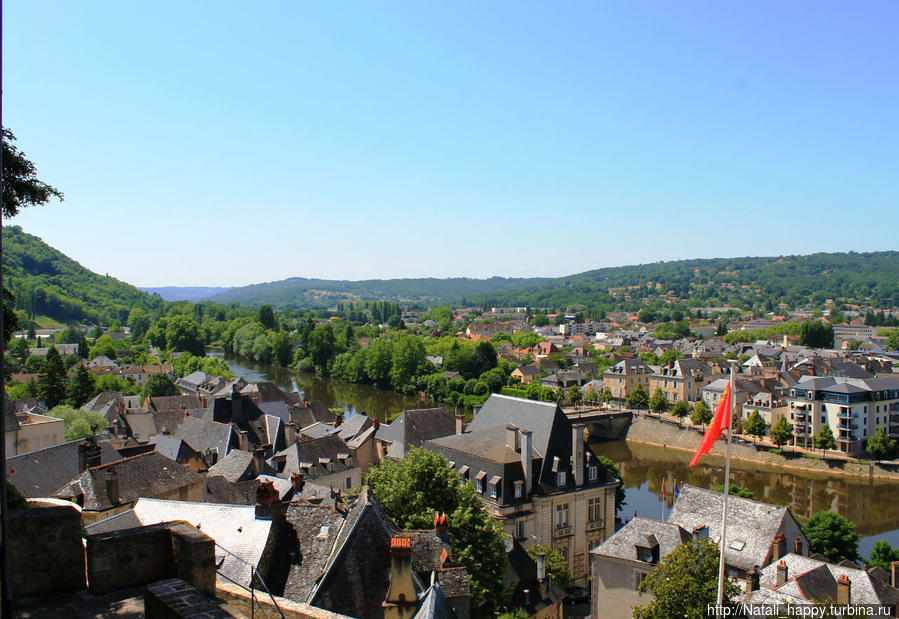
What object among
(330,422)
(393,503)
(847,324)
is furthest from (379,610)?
(847,324)

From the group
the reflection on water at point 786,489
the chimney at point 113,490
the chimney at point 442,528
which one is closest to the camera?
the chimney at point 442,528

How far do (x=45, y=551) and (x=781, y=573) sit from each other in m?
20.3

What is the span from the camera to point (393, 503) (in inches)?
781

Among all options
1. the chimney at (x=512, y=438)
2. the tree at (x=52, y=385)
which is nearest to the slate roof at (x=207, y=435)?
the chimney at (x=512, y=438)

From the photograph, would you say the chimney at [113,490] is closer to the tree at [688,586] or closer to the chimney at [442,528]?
the chimney at [442,528]

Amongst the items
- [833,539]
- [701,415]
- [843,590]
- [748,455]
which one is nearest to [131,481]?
[843,590]

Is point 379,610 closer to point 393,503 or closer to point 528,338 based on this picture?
point 393,503

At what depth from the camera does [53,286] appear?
167m

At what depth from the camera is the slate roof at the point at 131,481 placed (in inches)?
817

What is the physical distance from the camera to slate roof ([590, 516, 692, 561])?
68.9 feet

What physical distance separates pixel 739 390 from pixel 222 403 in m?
51.1

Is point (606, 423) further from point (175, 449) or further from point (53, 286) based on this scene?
point (53, 286)

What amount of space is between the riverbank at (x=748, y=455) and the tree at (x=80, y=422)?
47.1m

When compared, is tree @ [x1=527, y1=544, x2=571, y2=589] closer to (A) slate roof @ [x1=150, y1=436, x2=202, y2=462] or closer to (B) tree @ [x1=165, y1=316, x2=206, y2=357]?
(A) slate roof @ [x1=150, y1=436, x2=202, y2=462]
